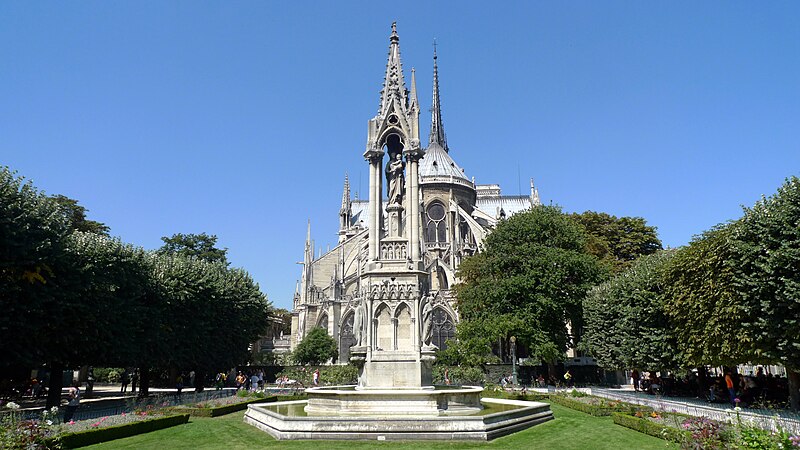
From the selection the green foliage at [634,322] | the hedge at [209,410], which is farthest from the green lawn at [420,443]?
the green foliage at [634,322]

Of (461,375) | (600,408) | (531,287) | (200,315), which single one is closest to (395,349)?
(600,408)

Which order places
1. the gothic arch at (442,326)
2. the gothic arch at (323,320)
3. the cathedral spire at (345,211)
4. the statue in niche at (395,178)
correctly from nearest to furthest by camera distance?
1. the statue in niche at (395,178)
2. the gothic arch at (442,326)
3. the gothic arch at (323,320)
4. the cathedral spire at (345,211)

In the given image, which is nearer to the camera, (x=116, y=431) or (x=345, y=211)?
(x=116, y=431)

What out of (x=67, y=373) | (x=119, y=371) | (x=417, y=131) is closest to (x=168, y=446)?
(x=417, y=131)

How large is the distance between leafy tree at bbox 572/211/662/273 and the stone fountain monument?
108 ft

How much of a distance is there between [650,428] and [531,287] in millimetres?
21002

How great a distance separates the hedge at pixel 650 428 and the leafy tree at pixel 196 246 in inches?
1814

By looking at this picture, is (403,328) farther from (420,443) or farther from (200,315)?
(200,315)

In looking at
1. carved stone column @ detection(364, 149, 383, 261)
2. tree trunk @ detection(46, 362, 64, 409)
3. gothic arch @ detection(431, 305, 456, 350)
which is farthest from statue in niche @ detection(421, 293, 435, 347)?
gothic arch @ detection(431, 305, 456, 350)

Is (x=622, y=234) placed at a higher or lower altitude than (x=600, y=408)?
higher

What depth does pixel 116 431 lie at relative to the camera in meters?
15.5

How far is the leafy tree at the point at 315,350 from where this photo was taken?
178ft

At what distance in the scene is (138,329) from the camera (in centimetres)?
2569

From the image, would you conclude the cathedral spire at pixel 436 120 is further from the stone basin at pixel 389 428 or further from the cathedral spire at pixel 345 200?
the stone basin at pixel 389 428
